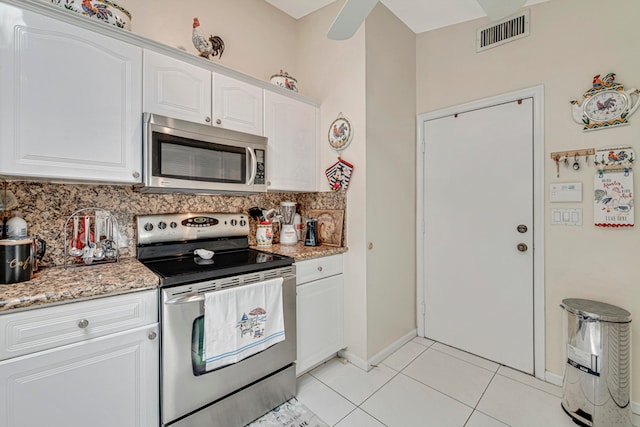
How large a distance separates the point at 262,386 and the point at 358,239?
3.89ft

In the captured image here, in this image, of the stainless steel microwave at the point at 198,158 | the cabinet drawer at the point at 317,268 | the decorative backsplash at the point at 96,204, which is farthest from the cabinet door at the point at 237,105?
the cabinet drawer at the point at 317,268

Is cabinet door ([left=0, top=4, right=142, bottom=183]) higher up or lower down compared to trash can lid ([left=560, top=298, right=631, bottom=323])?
higher up

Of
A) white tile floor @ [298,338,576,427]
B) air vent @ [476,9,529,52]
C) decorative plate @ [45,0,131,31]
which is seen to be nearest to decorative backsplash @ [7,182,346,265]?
decorative plate @ [45,0,131,31]

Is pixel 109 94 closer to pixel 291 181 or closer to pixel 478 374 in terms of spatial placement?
pixel 291 181

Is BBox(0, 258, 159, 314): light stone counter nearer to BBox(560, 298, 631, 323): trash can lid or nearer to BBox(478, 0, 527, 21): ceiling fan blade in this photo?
BBox(478, 0, 527, 21): ceiling fan blade

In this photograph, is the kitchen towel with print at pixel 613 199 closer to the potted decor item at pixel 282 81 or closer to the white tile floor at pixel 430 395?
the white tile floor at pixel 430 395

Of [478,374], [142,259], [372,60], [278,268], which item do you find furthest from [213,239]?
[478,374]

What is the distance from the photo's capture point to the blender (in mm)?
2412

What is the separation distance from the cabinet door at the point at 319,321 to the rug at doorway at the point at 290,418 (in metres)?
0.22

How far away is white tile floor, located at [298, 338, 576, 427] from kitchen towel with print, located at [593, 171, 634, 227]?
1.23m

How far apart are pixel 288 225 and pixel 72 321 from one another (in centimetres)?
154

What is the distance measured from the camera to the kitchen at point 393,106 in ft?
5.94

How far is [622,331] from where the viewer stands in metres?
1.60

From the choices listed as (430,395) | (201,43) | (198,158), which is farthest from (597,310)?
(201,43)
